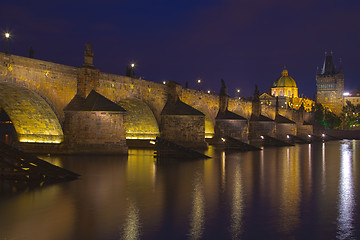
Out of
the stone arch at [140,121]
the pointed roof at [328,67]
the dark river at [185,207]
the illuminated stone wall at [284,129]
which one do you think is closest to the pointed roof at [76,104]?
the stone arch at [140,121]

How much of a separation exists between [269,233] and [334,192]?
6295 mm

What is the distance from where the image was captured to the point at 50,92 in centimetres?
2444

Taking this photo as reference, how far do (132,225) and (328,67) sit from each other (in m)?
139

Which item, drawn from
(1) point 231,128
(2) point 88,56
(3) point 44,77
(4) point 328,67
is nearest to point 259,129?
(1) point 231,128

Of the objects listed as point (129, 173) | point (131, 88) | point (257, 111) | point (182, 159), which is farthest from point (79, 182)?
point (257, 111)

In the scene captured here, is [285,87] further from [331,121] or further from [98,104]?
[98,104]

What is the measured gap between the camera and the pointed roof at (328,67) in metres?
136

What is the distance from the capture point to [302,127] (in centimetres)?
7044

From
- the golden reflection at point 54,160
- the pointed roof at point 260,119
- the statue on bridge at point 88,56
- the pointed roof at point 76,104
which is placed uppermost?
the statue on bridge at point 88,56

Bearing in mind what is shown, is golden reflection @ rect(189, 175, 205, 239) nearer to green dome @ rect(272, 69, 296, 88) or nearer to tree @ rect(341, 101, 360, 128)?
tree @ rect(341, 101, 360, 128)

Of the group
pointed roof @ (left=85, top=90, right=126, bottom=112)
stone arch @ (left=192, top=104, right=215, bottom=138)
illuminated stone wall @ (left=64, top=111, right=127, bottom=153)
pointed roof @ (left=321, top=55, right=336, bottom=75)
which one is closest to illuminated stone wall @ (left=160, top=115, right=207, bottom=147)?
pointed roof @ (left=85, top=90, right=126, bottom=112)

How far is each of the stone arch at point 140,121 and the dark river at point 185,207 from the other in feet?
51.1

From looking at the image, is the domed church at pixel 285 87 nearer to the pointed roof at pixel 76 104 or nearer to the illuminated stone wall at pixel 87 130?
the pointed roof at pixel 76 104

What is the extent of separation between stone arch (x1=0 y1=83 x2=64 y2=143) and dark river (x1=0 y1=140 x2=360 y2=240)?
7.96m
